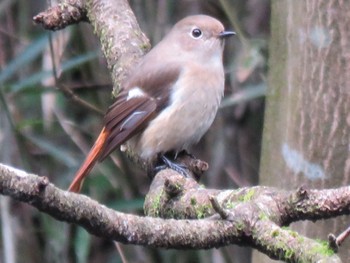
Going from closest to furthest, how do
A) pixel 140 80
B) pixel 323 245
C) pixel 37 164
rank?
pixel 323 245, pixel 140 80, pixel 37 164

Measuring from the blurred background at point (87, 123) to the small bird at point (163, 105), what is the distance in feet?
1.86

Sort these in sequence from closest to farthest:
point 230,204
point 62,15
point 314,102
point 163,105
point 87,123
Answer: point 230,204
point 314,102
point 62,15
point 163,105
point 87,123

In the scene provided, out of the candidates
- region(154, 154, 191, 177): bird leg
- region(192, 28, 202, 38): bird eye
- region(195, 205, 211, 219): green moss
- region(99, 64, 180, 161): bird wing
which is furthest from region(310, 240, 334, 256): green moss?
region(192, 28, 202, 38): bird eye

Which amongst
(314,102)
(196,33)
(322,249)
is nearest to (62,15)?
(196,33)

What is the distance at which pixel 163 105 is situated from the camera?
391 centimetres

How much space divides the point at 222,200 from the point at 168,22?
2942mm

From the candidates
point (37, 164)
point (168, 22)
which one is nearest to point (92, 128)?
point (37, 164)

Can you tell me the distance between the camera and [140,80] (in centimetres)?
374

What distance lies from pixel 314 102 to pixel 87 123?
2277 millimetres

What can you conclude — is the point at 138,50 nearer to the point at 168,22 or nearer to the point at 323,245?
the point at 168,22

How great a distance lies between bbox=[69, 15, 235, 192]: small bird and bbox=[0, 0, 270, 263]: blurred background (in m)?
0.57

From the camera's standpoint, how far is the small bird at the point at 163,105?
12.1ft

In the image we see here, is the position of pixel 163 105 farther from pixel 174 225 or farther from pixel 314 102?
pixel 174 225

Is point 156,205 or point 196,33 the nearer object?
point 156,205
